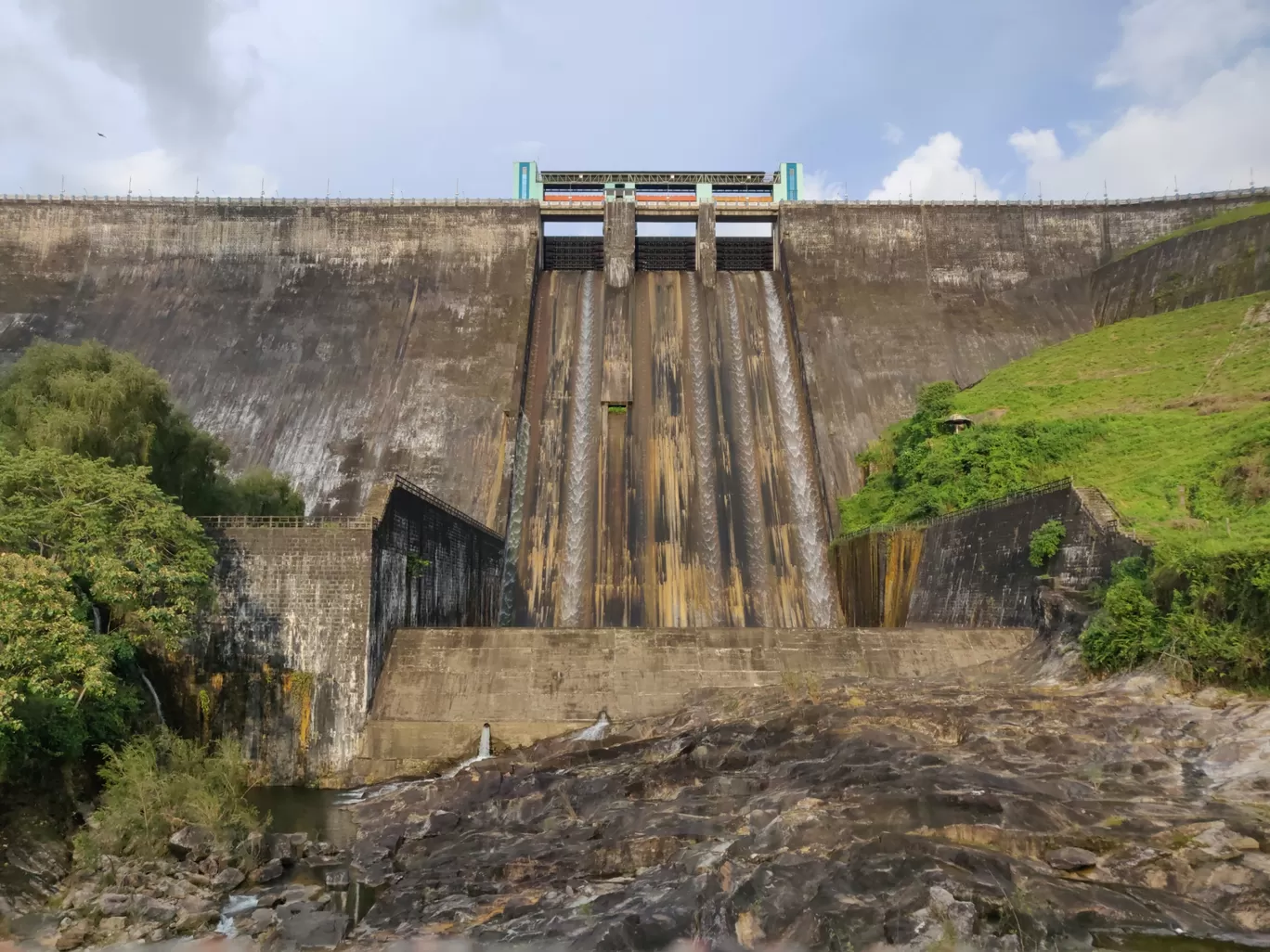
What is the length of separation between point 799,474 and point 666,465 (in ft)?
14.8

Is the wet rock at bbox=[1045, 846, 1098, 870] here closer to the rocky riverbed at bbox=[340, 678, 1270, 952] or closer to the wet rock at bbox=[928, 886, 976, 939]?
the rocky riverbed at bbox=[340, 678, 1270, 952]

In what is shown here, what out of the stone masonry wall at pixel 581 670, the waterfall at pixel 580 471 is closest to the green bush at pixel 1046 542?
the stone masonry wall at pixel 581 670

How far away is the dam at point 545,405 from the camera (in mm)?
16094

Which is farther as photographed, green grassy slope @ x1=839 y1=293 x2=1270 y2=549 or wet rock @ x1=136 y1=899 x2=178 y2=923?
green grassy slope @ x1=839 y1=293 x2=1270 y2=549

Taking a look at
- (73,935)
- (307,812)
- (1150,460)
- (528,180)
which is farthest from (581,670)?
(528,180)

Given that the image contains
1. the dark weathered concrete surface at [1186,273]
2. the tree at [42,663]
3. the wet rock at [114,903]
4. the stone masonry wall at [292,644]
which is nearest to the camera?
the wet rock at [114,903]

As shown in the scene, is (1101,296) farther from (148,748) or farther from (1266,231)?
(148,748)

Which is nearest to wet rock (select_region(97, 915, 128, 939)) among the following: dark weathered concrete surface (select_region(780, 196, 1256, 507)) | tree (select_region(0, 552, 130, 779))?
tree (select_region(0, 552, 130, 779))

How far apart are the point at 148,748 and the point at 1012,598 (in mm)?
16260

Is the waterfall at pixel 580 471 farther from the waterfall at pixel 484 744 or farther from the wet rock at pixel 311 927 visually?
the wet rock at pixel 311 927

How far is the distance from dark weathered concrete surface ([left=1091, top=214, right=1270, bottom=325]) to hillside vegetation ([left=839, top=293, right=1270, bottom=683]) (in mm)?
1425

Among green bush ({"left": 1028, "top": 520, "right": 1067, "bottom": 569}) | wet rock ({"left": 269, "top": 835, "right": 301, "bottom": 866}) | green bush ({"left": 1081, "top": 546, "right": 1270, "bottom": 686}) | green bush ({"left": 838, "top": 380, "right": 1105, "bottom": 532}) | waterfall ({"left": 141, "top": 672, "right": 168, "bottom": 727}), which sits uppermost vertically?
green bush ({"left": 838, "top": 380, "right": 1105, "bottom": 532})

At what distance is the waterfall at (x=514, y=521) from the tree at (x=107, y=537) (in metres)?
12.5

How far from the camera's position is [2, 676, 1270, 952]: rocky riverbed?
7414 mm
